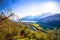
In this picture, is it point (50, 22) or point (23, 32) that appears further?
point (50, 22)

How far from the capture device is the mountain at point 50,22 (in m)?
A: 2.97

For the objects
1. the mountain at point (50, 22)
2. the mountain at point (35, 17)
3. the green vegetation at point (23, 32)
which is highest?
the mountain at point (35, 17)

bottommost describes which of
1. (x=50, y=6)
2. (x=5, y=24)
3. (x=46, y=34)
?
(x=46, y=34)

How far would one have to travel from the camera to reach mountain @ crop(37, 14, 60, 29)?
2.97m

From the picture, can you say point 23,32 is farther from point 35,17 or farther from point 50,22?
point 50,22

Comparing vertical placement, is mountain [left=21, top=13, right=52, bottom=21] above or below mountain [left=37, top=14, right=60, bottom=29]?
above

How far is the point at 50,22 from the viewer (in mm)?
3049

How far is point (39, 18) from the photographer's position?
10.1 ft

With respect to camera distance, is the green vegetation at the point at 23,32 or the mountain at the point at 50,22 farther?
the mountain at the point at 50,22

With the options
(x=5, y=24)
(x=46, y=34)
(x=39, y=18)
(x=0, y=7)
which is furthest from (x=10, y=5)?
(x=46, y=34)

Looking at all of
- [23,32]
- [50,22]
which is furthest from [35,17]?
[23,32]

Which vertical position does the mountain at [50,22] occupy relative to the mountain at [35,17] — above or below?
below

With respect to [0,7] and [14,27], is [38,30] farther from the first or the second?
[0,7]

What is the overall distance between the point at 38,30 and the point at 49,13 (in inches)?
15.6
